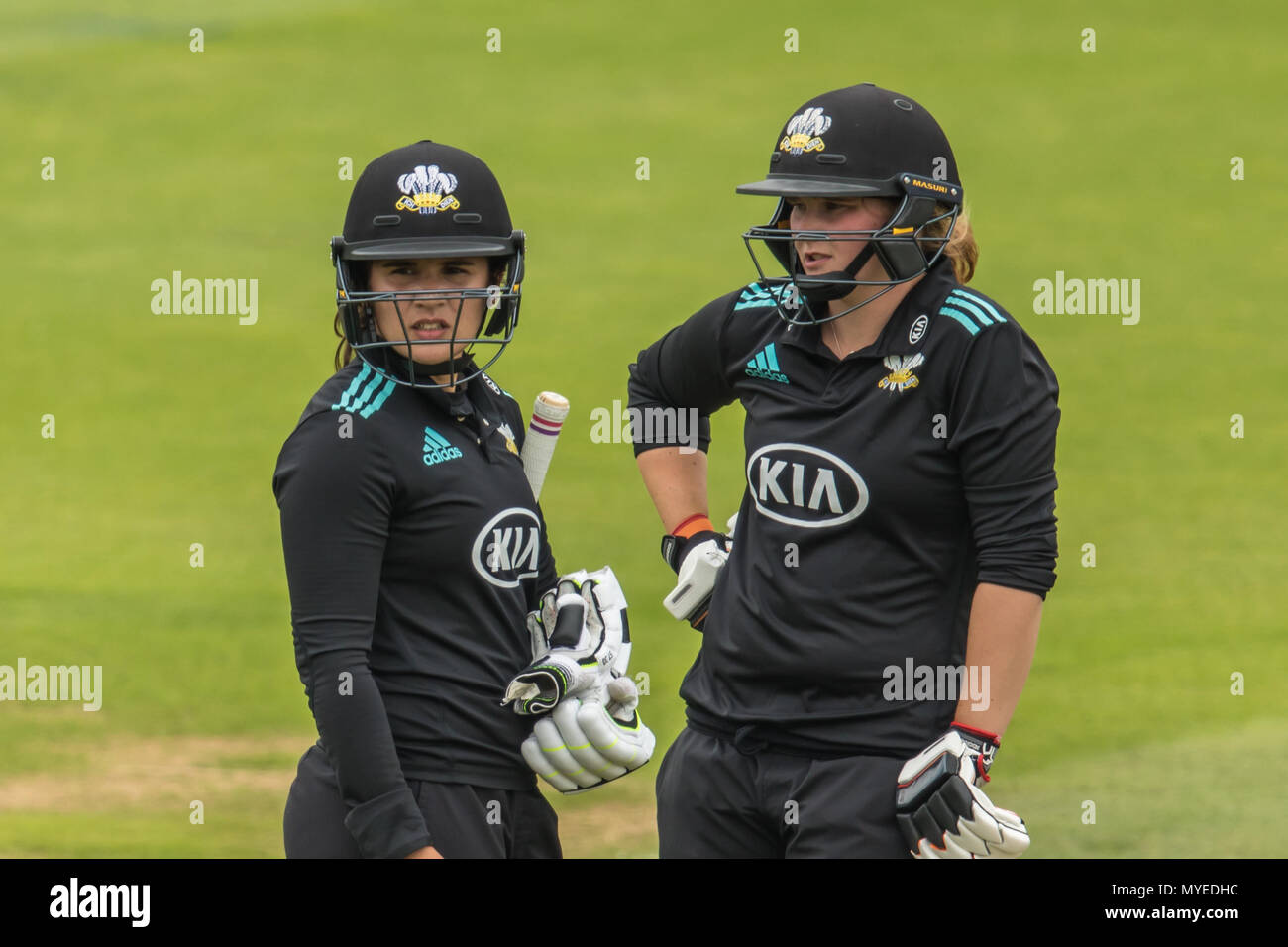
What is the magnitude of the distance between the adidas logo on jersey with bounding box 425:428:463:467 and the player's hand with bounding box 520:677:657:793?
22.9 inches

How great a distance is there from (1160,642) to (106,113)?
555 inches

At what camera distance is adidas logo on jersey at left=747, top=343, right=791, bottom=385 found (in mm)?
3932

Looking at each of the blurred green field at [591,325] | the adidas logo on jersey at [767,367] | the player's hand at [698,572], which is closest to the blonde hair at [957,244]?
the adidas logo on jersey at [767,367]

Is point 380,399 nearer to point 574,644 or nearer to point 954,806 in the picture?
point 574,644

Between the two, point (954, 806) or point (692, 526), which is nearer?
point (954, 806)

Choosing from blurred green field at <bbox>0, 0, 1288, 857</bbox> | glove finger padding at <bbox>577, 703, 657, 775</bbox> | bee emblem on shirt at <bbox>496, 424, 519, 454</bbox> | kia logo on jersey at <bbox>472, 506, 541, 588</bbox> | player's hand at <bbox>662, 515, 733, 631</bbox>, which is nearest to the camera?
kia logo on jersey at <bbox>472, 506, 541, 588</bbox>

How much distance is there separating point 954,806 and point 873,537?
58 cm

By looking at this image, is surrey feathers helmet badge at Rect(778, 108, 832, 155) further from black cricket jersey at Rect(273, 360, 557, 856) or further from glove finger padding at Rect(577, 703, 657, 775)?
glove finger padding at Rect(577, 703, 657, 775)

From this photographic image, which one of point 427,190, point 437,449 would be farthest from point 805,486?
point 427,190

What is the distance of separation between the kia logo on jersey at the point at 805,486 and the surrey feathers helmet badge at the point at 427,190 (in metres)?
0.86

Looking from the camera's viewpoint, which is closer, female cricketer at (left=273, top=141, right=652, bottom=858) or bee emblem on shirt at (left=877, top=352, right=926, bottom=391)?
female cricketer at (left=273, top=141, right=652, bottom=858)

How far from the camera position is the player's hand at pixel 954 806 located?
11.5 feet

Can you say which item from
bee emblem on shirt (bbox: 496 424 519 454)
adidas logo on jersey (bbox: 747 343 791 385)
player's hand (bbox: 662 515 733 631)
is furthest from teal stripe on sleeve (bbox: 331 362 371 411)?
player's hand (bbox: 662 515 733 631)

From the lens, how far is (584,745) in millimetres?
3758
